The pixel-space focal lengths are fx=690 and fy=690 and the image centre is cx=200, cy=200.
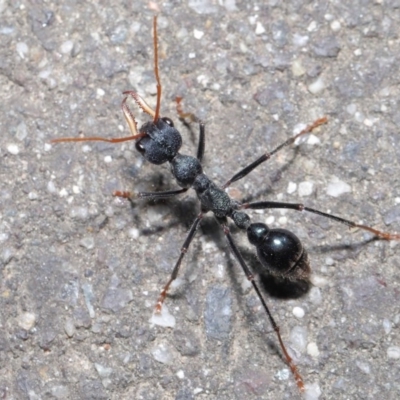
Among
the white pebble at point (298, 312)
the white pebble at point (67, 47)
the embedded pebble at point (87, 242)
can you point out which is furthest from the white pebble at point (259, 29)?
the white pebble at point (298, 312)

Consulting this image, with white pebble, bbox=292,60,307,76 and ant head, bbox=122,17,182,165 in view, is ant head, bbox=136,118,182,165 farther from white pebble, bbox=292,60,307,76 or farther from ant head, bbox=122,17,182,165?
white pebble, bbox=292,60,307,76

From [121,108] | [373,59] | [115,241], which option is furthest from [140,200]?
[373,59]

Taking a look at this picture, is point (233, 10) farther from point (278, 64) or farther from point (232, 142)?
point (232, 142)

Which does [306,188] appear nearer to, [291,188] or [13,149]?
[291,188]

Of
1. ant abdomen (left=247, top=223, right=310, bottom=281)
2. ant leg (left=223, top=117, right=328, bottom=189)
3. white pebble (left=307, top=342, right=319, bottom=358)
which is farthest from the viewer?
ant leg (left=223, top=117, right=328, bottom=189)

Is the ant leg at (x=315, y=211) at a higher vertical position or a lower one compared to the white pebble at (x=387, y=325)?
higher

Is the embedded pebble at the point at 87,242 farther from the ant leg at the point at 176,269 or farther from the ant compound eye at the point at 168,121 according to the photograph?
the ant compound eye at the point at 168,121

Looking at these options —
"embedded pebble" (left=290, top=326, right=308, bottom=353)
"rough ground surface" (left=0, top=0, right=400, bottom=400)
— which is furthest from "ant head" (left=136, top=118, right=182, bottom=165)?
"embedded pebble" (left=290, top=326, right=308, bottom=353)
